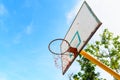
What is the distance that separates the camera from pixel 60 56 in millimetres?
9789

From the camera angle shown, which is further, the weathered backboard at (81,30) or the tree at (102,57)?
the tree at (102,57)

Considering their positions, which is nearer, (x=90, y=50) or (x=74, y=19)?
(x=74, y=19)

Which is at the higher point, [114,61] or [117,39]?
[117,39]

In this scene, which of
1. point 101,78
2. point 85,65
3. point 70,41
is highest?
point 85,65

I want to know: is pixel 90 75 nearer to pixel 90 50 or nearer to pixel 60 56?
pixel 90 50

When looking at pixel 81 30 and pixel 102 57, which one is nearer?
pixel 81 30

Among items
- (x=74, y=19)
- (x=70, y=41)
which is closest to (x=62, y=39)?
(x=70, y=41)

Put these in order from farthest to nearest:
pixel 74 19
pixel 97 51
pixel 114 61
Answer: pixel 97 51 → pixel 114 61 → pixel 74 19

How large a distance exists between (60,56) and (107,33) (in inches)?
690

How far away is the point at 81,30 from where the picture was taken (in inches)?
351

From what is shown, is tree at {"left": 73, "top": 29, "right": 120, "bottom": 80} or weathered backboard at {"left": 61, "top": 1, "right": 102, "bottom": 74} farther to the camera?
tree at {"left": 73, "top": 29, "right": 120, "bottom": 80}

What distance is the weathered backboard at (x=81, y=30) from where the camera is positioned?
8.07 meters

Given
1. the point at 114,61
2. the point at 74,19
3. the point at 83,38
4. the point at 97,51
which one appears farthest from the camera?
Answer: the point at 97,51

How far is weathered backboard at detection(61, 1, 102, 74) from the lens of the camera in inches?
318
